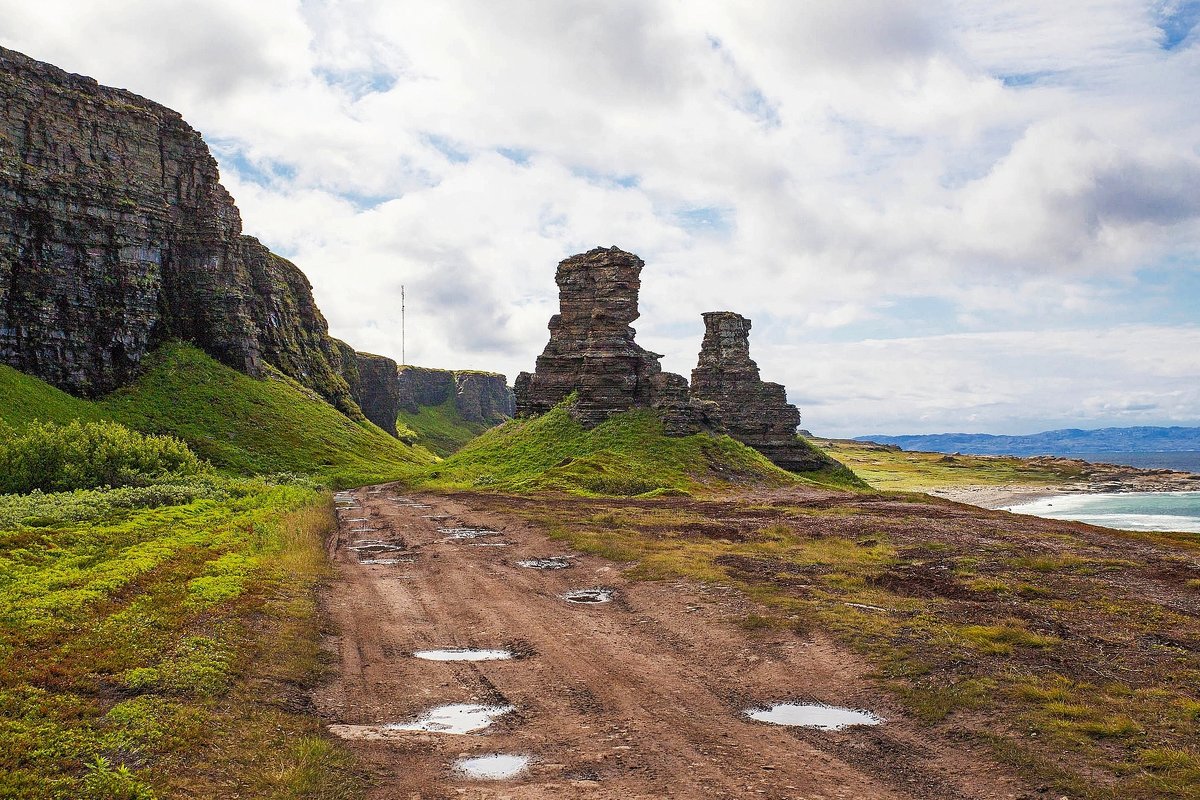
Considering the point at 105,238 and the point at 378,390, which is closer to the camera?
the point at 105,238

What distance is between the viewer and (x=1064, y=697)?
1340cm

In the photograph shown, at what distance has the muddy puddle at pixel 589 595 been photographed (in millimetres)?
22917

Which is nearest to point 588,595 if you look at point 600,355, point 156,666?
point 156,666

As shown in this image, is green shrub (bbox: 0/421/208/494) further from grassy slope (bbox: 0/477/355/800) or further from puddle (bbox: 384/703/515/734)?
puddle (bbox: 384/703/515/734)

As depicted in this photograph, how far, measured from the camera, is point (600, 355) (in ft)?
271

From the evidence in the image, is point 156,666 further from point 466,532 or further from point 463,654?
point 466,532

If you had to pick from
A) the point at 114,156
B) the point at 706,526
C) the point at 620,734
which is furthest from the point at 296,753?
the point at 114,156

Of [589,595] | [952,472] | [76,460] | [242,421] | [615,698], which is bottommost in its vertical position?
[952,472]

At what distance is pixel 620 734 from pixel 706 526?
92.6 feet

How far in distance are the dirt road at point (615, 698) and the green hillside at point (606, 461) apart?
39.1 m

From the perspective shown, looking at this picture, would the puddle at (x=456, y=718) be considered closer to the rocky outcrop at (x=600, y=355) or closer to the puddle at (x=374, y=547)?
the puddle at (x=374, y=547)

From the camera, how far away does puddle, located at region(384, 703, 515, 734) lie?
492 inches

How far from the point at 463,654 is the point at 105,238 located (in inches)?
3745

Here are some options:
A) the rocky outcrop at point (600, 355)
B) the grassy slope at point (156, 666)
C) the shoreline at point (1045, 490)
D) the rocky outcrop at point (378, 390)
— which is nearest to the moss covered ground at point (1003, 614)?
the grassy slope at point (156, 666)
